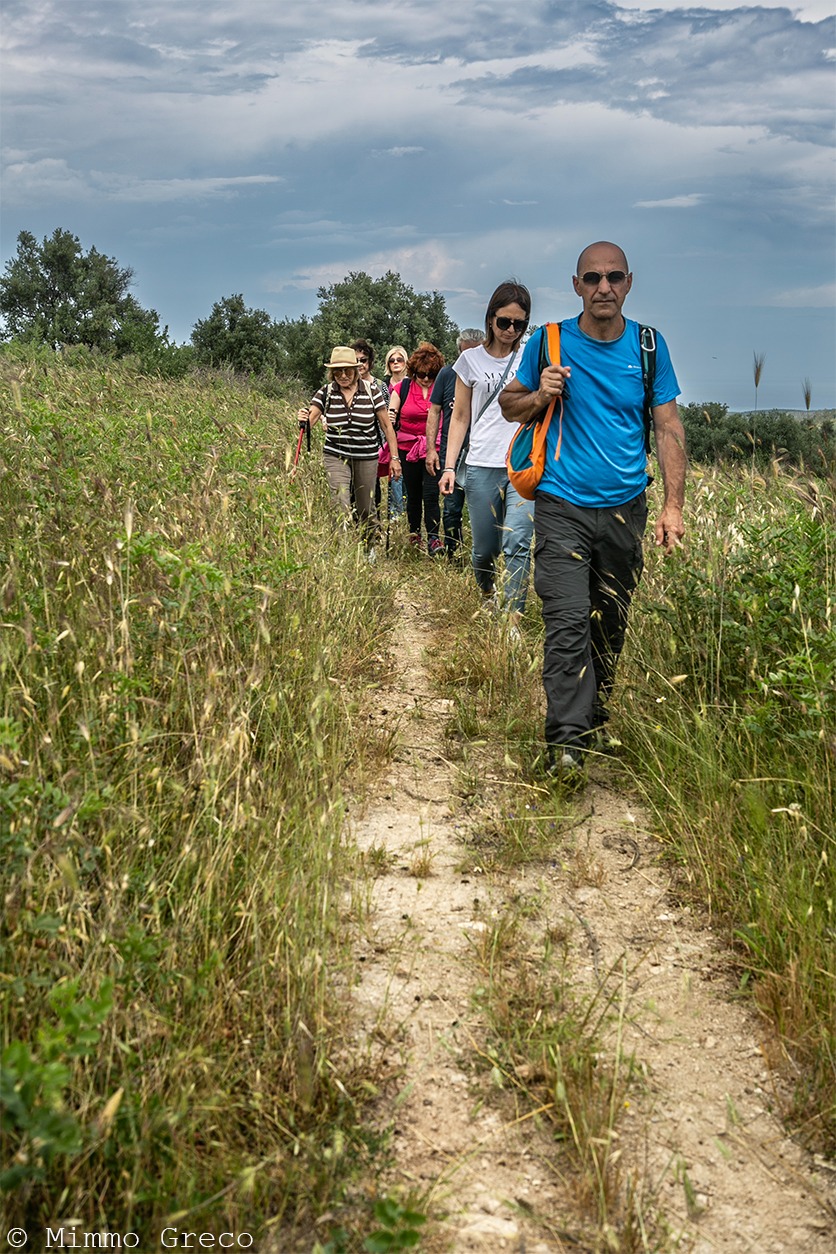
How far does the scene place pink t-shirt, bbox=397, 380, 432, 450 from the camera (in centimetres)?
1178

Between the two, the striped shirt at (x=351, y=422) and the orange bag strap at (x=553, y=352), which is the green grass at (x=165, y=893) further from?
the striped shirt at (x=351, y=422)

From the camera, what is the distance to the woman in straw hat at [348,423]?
1020 cm

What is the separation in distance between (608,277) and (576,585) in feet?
4.81

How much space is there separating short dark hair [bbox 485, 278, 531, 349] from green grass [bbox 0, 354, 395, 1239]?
3296 mm

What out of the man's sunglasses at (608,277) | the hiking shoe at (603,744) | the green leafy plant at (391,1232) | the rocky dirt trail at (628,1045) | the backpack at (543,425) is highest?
the man's sunglasses at (608,277)

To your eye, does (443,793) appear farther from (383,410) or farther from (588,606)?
(383,410)

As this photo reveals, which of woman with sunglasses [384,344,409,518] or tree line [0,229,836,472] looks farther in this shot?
tree line [0,229,836,472]

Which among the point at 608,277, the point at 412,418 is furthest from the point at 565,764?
the point at 412,418

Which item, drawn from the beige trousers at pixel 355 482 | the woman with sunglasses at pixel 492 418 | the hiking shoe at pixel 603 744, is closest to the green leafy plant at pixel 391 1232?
the hiking shoe at pixel 603 744

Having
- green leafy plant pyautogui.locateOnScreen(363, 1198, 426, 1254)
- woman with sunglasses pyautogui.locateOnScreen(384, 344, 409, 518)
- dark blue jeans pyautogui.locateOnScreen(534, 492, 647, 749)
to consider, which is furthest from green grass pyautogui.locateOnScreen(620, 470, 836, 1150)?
woman with sunglasses pyautogui.locateOnScreen(384, 344, 409, 518)

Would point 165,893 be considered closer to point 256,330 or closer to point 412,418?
point 412,418

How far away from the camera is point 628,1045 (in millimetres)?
3322

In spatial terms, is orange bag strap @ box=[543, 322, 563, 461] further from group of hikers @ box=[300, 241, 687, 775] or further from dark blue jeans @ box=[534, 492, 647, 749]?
dark blue jeans @ box=[534, 492, 647, 749]

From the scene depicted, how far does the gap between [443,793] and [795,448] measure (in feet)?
48.6
